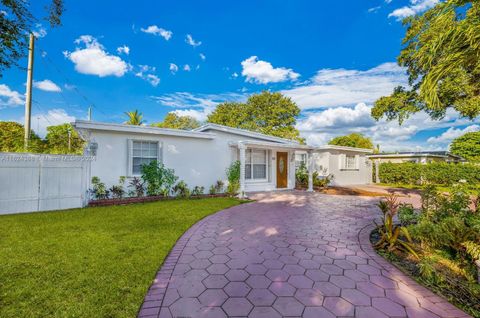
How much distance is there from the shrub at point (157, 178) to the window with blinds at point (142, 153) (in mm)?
409

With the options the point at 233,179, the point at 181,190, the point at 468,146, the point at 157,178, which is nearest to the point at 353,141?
the point at 468,146

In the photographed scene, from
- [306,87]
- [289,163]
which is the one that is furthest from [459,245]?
[306,87]

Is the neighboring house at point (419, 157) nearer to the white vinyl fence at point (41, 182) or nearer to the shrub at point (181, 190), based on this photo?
the shrub at point (181, 190)

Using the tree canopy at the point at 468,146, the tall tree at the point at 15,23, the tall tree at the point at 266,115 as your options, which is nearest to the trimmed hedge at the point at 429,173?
the tree canopy at the point at 468,146

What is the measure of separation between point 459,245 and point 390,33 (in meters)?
14.2

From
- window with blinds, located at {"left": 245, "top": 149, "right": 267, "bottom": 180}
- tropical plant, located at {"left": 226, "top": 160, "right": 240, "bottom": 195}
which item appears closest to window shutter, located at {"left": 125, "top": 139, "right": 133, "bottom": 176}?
tropical plant, located at {"left": 226, "top": 160, "right": 240, "bottom": 195}

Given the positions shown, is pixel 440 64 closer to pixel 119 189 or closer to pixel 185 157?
pixel 185 157

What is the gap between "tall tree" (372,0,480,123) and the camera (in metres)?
2.71

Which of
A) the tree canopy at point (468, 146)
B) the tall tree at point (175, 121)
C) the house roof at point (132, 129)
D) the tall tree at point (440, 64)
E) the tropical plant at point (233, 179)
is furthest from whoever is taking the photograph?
the tall tree at point (175, 121)

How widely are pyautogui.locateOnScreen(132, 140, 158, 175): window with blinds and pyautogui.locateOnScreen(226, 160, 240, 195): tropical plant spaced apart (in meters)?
3.52

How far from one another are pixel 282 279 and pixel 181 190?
24.5ft

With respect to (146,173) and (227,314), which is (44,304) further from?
(146,173)

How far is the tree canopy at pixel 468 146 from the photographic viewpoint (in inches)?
779

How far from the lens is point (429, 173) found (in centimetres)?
1689
